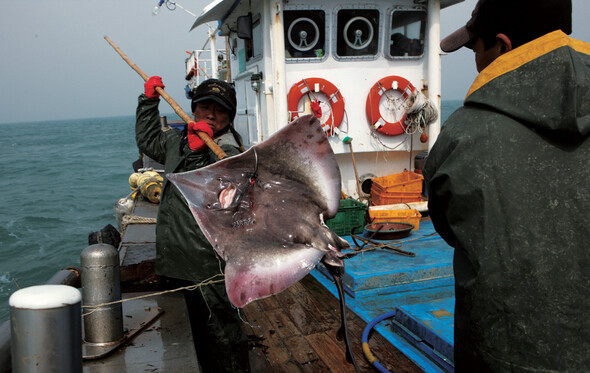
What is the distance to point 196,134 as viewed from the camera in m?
2.71

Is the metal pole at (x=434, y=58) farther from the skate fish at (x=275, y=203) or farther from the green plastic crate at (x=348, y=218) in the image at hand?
the skate fish at (x=275, y=203)

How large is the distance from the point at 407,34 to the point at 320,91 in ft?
5.97

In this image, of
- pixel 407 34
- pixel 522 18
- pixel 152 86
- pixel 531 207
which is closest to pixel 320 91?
pixel 407 34

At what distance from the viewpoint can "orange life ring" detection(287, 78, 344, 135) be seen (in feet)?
21.7

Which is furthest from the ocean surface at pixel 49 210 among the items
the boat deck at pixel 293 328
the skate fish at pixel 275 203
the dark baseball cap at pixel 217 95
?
the skate fish at pixel 275 203

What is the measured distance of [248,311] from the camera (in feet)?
14.5

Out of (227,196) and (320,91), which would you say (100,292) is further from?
(320,91)

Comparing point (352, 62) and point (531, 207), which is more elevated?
point (352, 62)

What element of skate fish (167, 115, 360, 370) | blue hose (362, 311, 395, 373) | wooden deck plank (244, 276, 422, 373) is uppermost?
skate fish (167, 115, 360, 370)

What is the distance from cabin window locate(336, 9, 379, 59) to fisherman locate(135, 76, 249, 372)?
441 cm

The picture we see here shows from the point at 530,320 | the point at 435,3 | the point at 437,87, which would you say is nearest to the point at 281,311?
the point at 530,320

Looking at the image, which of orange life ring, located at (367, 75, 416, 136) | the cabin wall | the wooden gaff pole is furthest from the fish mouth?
orange life ring, located at (367, 75, 416, 136)

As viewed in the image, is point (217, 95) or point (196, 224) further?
point (217, 95)

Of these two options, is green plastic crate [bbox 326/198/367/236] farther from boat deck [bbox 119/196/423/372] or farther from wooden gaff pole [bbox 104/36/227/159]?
wooden gaff pole [bbox 104/36/227/159]
